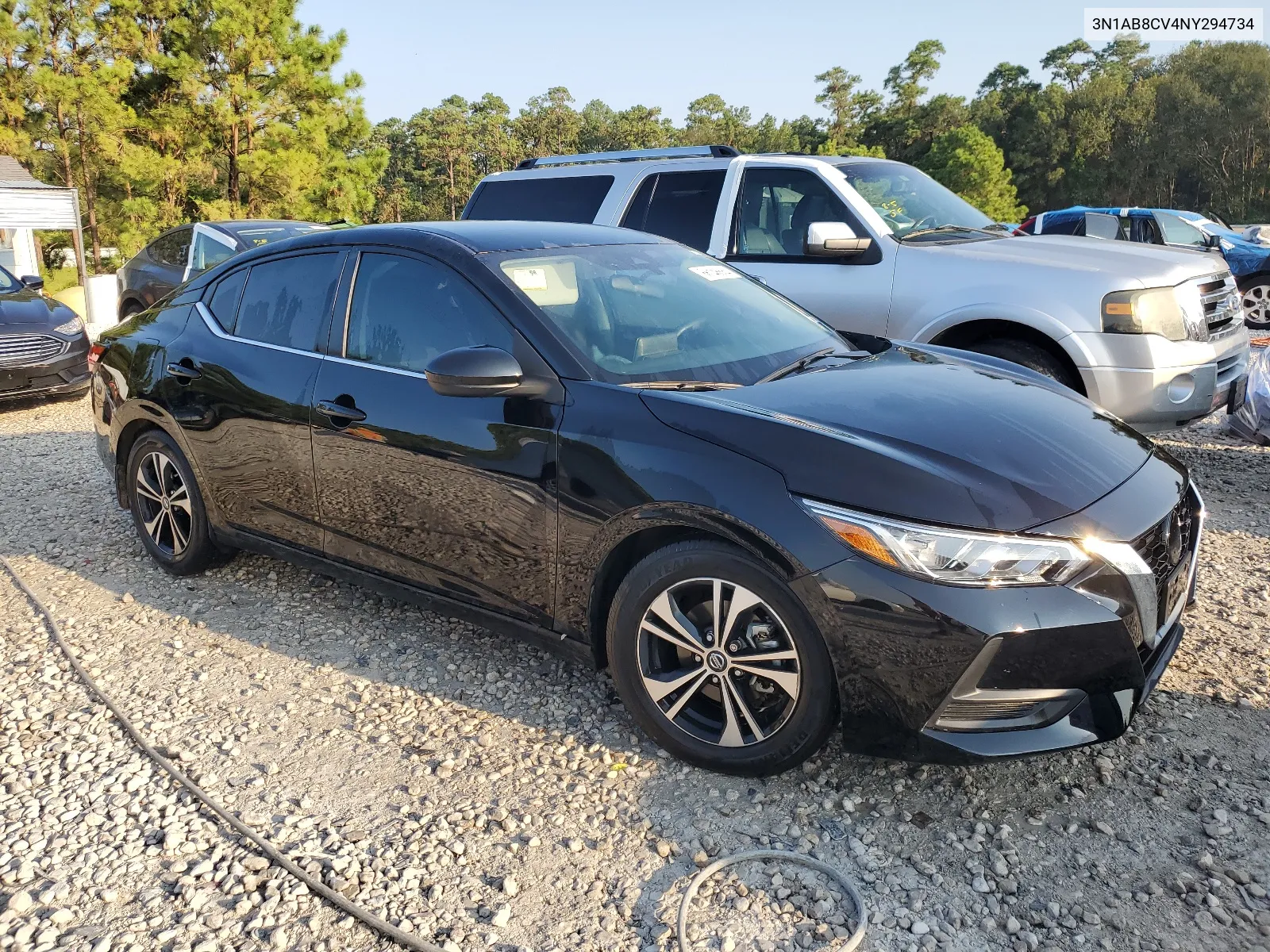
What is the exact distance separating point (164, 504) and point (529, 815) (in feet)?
9.33

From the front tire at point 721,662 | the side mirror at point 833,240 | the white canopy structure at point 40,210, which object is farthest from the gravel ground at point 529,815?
the white canopy structure at point 40,210

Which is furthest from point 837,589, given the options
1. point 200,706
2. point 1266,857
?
point 200,706

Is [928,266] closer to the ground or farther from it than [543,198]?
closer to the ground

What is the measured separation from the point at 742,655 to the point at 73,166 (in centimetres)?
3060

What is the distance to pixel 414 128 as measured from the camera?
8869 centimetres

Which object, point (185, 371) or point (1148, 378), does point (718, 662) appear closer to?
point (185, 371)

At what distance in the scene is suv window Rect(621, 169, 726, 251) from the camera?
22.3 feet

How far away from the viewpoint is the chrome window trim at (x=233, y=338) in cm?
404

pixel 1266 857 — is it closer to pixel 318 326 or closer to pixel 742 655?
pixel 742 655

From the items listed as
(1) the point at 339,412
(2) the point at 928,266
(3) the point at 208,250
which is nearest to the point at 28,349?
(3) the point at 208,250

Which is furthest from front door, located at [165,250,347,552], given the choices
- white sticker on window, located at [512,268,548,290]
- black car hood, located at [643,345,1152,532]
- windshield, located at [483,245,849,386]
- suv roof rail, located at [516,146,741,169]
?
suv roof rail, located at [516,146,741,169]

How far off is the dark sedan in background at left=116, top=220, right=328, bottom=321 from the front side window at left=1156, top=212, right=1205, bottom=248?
1246 cm

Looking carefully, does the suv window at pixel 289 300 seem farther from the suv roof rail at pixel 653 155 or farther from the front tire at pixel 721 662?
the suv roof rail at pixel 653 155

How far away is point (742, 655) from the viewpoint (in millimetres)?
2881
